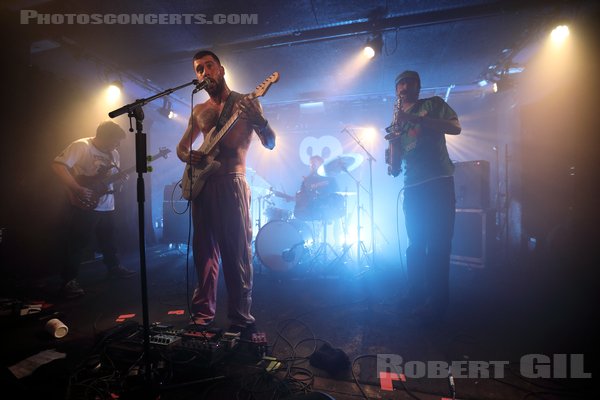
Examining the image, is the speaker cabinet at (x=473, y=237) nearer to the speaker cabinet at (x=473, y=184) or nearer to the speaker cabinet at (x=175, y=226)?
the speaker cabinet at (x=473, y=184)

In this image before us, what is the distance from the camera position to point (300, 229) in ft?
17.7

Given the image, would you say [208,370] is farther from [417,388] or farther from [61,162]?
[61,162]

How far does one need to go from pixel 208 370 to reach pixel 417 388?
60.6 inches

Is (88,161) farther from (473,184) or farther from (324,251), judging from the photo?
(473,184)

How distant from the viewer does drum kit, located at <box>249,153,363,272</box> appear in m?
4.98

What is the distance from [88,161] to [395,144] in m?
4.87

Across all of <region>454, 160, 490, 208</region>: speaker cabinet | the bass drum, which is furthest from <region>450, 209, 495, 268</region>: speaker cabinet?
the bass drum

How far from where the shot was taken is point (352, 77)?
7531 mm

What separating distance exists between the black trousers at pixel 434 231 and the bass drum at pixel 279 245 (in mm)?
2508

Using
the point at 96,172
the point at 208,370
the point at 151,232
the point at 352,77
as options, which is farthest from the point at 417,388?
the point at 151,232

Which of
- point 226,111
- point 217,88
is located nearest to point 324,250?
point 226,111

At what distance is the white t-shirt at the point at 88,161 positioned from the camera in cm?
403

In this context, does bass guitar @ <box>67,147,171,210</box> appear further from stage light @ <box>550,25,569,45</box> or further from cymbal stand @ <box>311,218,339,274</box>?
stage light @ <box>550,25,569,45</box>

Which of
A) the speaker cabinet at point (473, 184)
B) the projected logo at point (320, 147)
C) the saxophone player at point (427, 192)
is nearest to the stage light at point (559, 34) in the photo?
the speaker cabinet at point (473, 184)
